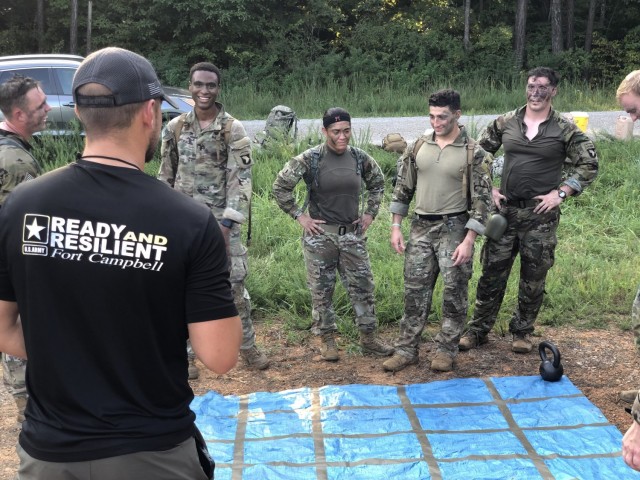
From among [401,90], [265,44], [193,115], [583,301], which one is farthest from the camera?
[265,44]

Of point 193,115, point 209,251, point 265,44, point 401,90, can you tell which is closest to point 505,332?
point 193,115

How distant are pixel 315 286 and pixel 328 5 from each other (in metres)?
17.3

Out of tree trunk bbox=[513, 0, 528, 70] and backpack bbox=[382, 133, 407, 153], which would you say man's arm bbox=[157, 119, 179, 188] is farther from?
tree trunk bbox=[513, 0, 528, 70]

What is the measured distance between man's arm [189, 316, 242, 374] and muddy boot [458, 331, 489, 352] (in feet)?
12.3

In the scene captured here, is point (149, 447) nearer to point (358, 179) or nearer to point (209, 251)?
point (209, 251)

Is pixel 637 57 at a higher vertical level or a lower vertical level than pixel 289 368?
higher

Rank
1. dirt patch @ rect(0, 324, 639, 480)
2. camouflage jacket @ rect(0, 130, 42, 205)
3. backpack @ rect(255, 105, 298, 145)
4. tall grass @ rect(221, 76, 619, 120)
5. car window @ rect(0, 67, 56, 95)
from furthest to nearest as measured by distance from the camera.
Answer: tall grass @ rect(221, 76, 619, 120)
car window @ rect(0, 67, 56, 95)
backpack @ rect(255, 105, 298, 145)
dirt patch @ rect(0, 324, 639, 480)
camouflage jacket @ rect(0, 130, 42, 205)

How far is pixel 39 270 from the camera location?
1.74 m

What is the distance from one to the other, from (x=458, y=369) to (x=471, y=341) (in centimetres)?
40

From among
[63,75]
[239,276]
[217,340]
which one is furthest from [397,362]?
[63,75]

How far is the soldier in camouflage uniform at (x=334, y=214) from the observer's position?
16.5 ft

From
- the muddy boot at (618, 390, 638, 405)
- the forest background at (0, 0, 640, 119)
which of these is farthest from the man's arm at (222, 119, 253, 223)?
the forest background at (0, 0, 640, 119)

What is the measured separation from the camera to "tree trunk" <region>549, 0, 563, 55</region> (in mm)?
20359

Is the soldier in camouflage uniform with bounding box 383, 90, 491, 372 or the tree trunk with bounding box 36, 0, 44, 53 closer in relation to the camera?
the soldier in camouflage uniform with bounding box 383, 90, 491, 372
